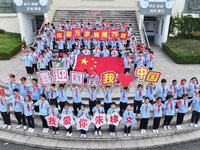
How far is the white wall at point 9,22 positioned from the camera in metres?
16.5

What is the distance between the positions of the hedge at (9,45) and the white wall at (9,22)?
0.74 metres

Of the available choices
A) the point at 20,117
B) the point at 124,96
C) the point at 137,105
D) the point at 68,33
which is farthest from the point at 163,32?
the point at 20,117

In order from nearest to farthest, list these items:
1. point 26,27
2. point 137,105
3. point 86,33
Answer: point 137,105 → point 86,33 → point 26,27

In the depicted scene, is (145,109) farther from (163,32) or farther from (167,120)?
(163,32)

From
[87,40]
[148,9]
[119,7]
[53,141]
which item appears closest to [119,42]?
[87,40]

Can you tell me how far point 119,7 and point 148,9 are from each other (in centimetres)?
577

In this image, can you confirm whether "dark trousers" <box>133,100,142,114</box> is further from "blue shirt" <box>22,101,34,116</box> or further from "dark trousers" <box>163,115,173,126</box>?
"blue shirt" <box>22,101,34,116</box>

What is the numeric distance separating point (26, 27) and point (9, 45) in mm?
2448

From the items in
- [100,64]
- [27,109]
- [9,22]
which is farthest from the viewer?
[9,22]

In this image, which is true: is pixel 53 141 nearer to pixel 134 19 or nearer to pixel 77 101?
pixel 77 101

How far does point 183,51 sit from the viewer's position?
12430mm

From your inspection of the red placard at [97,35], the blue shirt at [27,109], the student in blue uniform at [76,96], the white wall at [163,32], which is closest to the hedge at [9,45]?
the red placard at [97,35]

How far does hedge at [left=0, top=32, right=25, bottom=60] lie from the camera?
40.4 feet

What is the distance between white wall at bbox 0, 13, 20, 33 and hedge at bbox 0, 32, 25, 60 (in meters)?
0.74
